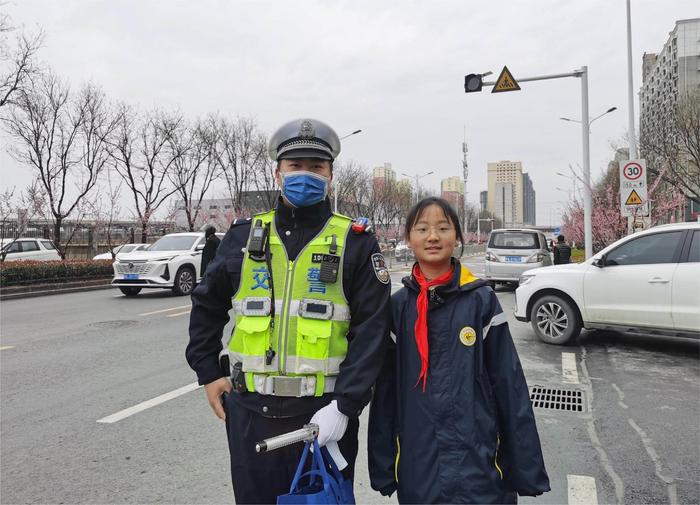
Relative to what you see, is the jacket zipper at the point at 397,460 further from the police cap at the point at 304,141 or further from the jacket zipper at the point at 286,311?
the police cap at the point at 304,141

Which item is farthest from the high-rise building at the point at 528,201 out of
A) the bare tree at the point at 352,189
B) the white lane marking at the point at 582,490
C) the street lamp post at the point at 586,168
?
the white lane marking at the point at 582,490

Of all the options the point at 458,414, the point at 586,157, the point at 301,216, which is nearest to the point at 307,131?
the point at 301,216

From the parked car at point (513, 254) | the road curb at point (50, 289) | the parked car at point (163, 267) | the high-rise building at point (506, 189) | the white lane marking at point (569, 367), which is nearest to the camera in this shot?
the white lane marking at point (569, 367)

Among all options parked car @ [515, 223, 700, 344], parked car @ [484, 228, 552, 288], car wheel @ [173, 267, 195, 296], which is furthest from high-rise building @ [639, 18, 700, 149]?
parked car @ [515, 223, 700, 344]

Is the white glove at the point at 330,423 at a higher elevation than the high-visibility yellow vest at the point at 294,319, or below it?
below

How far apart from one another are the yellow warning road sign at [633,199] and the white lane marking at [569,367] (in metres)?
6.51

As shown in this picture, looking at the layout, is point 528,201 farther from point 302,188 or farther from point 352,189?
point 302,188

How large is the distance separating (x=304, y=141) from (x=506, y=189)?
122 meters

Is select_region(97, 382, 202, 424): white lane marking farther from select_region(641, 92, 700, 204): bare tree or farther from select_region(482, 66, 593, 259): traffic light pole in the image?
select_region(641, 92, 700, 204): bare tree

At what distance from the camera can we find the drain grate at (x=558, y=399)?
470cm

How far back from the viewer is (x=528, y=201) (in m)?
150

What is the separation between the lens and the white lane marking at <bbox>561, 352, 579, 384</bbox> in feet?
18.4

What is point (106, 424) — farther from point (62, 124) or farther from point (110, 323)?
point (62, 124)

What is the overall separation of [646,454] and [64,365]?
6174 mm
